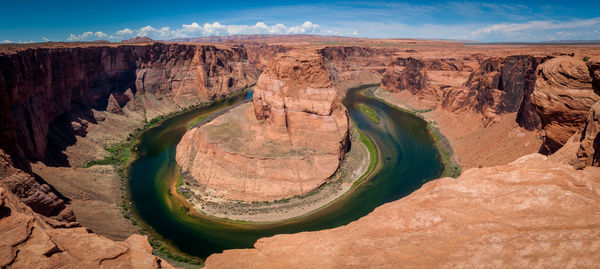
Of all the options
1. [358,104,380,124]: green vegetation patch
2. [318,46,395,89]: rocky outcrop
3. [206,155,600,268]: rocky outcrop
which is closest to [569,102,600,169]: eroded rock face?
[206,155,600,268]: rocky outcrop

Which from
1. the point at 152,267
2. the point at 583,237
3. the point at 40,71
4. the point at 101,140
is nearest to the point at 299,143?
the point at 152,267

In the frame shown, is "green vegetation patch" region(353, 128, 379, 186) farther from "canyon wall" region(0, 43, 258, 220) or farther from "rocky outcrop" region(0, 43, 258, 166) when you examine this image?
"rocky outcrop" region(0, 43, 258, 166)

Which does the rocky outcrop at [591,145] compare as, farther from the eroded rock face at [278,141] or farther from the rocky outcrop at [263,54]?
the rocky outcrop at [263,54]

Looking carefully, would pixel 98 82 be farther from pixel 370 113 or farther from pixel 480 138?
pixel 480 138

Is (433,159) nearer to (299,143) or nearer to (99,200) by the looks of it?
(299,143)

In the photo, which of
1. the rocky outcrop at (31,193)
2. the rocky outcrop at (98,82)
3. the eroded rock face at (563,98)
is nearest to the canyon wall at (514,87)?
the eroded rock face at (563,98)

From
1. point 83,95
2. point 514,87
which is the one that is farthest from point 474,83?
point 83,95
